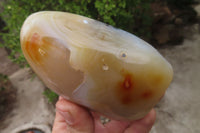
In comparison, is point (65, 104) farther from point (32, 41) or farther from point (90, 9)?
point (90, 9)

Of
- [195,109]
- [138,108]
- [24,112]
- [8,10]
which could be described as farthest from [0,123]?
[195,109]

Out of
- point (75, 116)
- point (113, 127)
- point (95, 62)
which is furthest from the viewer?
point (113, 127)

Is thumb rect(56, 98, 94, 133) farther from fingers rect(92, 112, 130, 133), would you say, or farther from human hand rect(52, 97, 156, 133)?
fingers rect(92, 112, 130, 133)

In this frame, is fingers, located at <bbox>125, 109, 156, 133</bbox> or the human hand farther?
fingers, located at <bbox>125, 109, 156, 133</bbox>

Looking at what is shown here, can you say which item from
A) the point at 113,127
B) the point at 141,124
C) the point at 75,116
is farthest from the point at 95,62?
the point at 113,127

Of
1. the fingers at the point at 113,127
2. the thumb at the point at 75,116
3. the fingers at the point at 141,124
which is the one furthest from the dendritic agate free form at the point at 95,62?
the fingers at the point at 113,127

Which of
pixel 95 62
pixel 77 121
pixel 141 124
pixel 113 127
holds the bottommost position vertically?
pixel 113 127

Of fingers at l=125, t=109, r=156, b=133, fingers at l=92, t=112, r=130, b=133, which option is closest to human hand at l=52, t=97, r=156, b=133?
fingers at l=125, t=109, r=156, b=133

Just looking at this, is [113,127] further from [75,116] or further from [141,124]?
[75,116]
